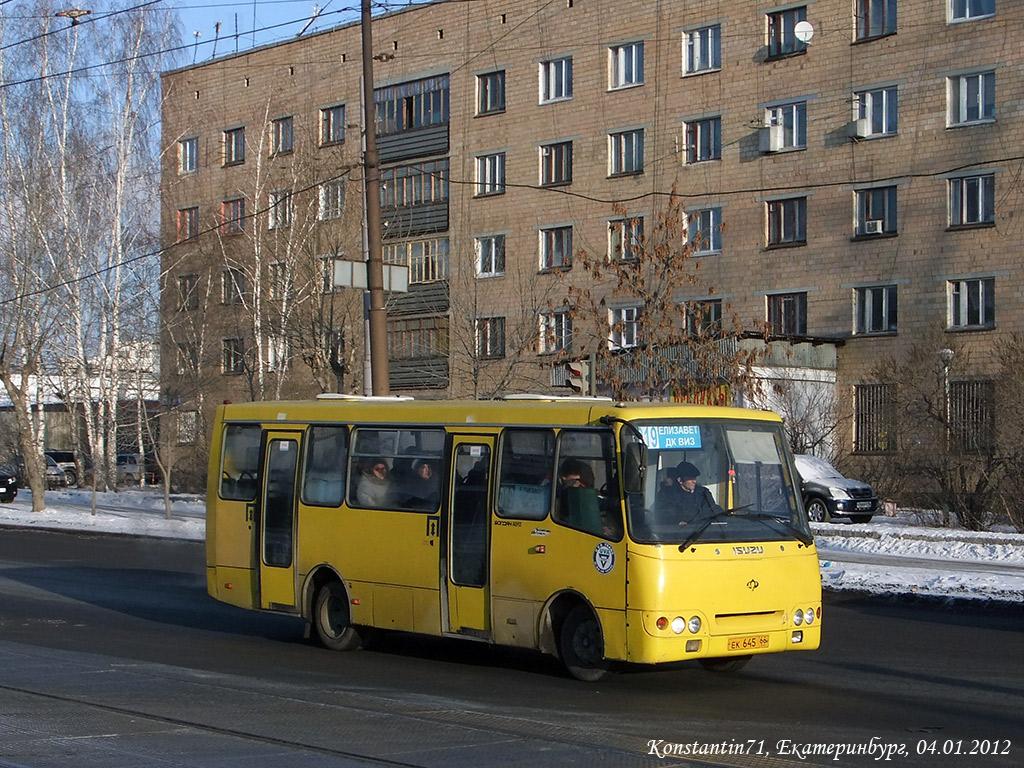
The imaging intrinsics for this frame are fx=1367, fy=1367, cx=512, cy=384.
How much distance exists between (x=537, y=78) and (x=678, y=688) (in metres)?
43.6

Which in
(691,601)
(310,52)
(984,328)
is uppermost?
(310,52)

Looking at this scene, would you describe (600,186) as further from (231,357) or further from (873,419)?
(231,357)

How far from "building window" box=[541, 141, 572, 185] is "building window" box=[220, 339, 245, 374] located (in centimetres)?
1447

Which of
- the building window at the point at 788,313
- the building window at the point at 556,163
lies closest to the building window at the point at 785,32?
the building window at the point at 788,313

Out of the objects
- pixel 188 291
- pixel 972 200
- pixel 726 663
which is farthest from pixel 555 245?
pixel 726 663

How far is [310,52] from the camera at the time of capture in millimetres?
59438

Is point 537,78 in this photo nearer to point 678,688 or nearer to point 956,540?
point 956,540

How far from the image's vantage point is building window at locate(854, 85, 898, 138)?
142 ft

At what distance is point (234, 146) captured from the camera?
6203 cm

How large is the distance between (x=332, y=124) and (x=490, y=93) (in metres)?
8.33

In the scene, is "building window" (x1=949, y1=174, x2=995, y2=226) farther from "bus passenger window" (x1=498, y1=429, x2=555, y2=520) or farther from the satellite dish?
"bus passenger window" (x1=498, y1=429, x2=555, y2=520)

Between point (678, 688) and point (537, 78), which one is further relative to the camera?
point (537, 78)

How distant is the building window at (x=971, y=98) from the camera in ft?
136

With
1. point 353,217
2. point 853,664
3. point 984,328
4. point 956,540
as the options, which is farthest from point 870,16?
point 853,664
